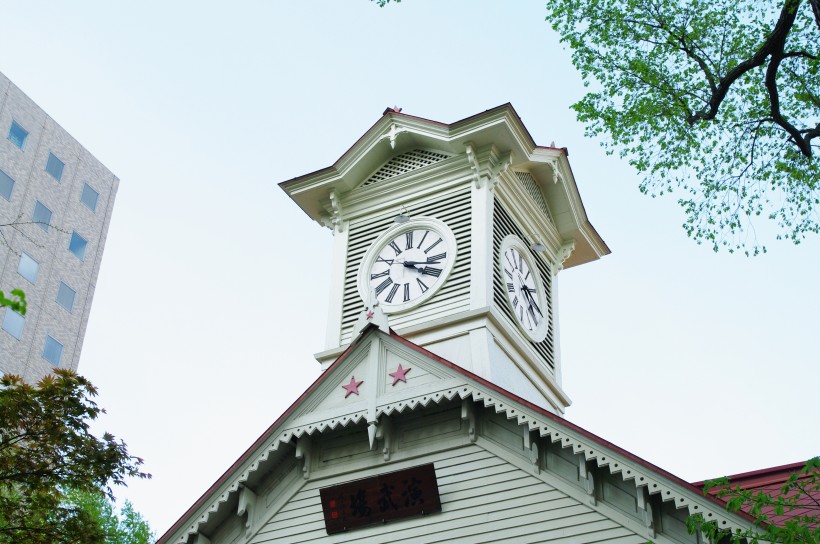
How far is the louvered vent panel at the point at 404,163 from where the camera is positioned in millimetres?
22594

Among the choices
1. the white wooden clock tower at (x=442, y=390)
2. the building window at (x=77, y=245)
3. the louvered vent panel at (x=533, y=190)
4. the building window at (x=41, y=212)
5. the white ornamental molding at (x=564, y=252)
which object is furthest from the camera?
the building window at (x=77, y=245)

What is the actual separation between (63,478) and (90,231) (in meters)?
46.8

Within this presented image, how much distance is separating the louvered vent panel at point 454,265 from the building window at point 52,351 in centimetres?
3717

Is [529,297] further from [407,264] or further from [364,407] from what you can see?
[364,407]

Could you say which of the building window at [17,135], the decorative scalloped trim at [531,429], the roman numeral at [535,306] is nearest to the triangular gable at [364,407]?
the decorative scalloped trim at [531,429]

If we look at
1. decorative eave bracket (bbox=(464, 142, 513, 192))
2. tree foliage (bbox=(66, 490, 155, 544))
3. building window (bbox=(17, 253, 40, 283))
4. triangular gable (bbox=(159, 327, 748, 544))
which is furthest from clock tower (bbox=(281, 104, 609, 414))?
building window (bbox=(17, 253, 40, 283))

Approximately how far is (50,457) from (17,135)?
1742 inches

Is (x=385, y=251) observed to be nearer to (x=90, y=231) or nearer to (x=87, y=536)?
(x=87, y=536)

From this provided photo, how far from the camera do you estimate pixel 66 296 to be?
58406 mm

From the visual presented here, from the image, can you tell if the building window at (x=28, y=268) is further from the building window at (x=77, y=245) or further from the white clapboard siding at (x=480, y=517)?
the white clapboard siding at (x=480, y=517)

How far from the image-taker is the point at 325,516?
54.1ft

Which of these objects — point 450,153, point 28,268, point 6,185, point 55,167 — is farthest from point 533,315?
point 55,167

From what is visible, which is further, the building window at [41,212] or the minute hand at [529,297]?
the building window at [41,212]

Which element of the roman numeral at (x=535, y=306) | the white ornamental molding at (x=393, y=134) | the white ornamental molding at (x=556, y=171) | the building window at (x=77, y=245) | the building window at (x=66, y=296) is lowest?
the roman numeral at (x=535, y=306)
